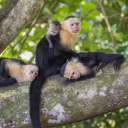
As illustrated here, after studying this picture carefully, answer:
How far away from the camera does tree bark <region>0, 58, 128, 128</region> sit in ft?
7.02

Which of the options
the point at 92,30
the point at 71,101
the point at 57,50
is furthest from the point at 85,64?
the point at 92,30

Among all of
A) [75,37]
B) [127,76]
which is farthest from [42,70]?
[127,76]

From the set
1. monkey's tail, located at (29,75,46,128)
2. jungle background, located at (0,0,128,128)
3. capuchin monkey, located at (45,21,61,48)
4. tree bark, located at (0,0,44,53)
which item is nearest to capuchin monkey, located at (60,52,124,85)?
monkey's tail, located at (29,75,46,128)

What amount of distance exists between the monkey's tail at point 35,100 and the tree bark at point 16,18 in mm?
683

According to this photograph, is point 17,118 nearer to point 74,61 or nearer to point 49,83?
point 49,83

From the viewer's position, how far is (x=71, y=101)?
220 centimetres

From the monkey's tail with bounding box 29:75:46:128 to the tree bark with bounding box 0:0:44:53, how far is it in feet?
2.24

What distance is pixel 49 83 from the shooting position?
8.14 ft

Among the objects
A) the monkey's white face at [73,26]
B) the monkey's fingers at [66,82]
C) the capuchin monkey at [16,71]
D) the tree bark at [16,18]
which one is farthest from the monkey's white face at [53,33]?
the monkey's fingers at [66,82]

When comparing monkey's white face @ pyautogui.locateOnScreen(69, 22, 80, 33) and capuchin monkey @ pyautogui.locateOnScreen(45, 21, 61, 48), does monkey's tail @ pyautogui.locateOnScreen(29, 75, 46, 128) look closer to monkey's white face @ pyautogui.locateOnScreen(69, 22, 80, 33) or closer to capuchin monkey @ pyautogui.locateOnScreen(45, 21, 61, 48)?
capuchin monkey @ pyautogui.locateOnScreen(45, 21, 61, 48)

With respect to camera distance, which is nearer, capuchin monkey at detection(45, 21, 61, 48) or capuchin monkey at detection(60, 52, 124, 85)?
capuchin monkey at detection(60, 52, 124, 85)

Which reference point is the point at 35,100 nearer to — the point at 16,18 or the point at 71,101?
the point at 71,101

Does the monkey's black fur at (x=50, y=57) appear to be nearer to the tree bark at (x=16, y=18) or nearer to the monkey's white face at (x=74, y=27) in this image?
the monkey's white face at (x=74, y=27)

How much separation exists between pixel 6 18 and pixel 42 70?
2.60ft
